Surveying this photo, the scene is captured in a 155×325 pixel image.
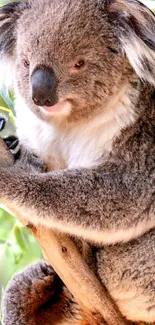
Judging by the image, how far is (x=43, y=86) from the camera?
2.74m

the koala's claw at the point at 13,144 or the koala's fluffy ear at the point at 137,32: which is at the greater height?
the koala's fluffy ear at the point at 137,32

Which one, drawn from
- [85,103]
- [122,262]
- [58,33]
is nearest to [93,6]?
[58,33]

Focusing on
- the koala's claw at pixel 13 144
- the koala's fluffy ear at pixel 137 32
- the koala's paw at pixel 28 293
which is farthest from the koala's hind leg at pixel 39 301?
the koala's fluffy ear at pixel 137 32

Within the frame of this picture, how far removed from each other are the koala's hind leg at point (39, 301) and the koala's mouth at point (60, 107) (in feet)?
2.66

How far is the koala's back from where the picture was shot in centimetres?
307

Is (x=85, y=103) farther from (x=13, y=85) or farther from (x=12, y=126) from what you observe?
(x=12, y=126)

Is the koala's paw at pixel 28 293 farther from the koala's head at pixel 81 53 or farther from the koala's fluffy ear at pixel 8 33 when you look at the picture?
the koala's fluffy ear at pixel 8 33

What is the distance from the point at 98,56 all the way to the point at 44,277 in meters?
1.04

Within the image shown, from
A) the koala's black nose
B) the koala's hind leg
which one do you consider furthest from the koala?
the koala's hind leg

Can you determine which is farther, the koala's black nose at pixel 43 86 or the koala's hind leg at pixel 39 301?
the koala's hind leg at pixel 39 301

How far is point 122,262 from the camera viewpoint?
A: 10.2ft

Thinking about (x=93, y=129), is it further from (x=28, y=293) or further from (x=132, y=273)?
(x=28, y=293)

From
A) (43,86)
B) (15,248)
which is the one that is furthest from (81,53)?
(15,248)

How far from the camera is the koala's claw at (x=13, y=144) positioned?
10.6ft
